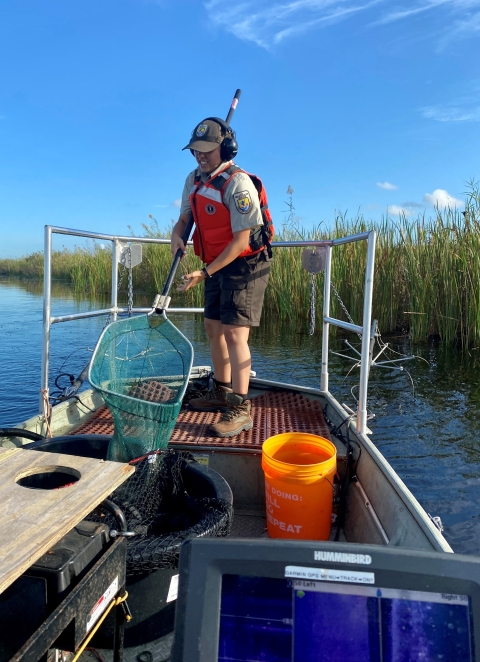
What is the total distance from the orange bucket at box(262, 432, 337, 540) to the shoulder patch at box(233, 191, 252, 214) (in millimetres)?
1206

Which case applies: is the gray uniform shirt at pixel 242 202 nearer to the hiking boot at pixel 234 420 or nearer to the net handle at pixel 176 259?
the net handle at pixel 176 259

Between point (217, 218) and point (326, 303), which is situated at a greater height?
point (217, 218)

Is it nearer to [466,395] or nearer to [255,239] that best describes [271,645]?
[255,239]

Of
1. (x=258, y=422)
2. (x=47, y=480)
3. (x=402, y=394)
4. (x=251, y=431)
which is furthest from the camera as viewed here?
(x=402, y=394)

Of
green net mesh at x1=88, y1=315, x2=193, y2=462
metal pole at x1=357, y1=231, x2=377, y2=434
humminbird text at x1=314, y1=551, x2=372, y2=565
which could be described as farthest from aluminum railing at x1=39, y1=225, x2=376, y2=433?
humminbird text at x1=314, y1=551, x2=372, y2=565

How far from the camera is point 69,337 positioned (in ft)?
30.2

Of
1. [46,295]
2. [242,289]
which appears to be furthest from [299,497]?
[46,295]

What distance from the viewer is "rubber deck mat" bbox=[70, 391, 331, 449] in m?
2.74

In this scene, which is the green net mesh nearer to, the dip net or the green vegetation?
the dip net

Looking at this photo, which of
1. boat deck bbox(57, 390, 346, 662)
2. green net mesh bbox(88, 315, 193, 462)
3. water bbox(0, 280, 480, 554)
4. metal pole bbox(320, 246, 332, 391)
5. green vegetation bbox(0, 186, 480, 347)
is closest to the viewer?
green net mesh bbox(88, 315, 193, 462)

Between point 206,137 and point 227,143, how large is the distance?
0.15m

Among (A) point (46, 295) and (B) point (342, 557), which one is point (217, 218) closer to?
(A) point (46, 295)

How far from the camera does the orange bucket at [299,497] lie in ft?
7.01

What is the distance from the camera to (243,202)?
2654 millimetres
